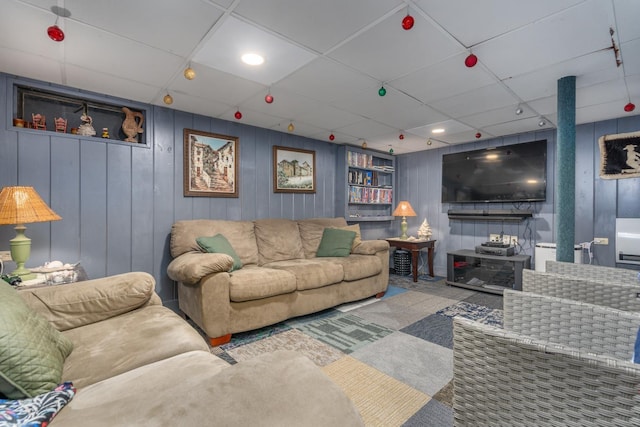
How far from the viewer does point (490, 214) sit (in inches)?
167

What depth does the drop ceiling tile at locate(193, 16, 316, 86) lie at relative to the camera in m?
1.80

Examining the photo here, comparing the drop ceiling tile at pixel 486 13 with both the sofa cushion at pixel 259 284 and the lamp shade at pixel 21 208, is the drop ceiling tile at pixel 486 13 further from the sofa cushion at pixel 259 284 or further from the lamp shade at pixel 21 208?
the lamp shade at pixel 21 208

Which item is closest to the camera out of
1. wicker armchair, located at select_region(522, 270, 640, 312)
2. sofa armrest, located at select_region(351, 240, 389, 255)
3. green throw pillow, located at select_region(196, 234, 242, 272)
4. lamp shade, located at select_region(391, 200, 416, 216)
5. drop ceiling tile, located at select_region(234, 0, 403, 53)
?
wicker armchair, located at select_region(522, 270, 640, 312)

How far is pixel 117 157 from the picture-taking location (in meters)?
2.85

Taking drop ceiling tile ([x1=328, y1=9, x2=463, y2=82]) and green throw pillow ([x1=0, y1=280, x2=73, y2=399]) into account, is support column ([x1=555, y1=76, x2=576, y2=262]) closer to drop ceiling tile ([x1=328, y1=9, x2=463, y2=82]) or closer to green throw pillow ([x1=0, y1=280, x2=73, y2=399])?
drop ceiling tile ([x1=328, y1=9, x2=463, y2=82])

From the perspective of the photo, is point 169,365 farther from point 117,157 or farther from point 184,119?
point 184,119

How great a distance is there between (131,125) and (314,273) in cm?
238

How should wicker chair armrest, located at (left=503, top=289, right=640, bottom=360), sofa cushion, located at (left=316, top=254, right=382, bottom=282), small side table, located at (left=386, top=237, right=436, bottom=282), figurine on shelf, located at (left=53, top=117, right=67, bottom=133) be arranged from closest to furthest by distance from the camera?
wicker chair armrest, located at (left=503, top=289, right=640, bottom=360), figurine on shelf, located at (left=53, top=117, right=67, bottom=133), sofa cushion, located at (left=316, top=254, right=382, bottom=282), small side table, located at (left=386, top=237, right=436, bottom=282)

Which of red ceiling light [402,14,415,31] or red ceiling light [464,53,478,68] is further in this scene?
red ceiling light [464,53,478,68]

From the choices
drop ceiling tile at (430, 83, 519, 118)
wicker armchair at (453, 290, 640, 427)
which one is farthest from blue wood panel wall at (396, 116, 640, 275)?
wicker armchair at (453, 290, 640, 427)

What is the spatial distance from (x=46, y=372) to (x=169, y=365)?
0.36m

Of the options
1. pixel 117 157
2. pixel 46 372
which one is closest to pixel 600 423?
pixel 46 372

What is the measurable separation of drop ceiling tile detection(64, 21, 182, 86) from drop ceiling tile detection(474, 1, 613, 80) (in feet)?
7.41

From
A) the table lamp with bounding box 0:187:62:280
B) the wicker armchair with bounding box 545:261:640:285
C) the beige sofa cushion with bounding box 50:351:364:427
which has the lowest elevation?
the beige sofa cushion with bounding box 50:351:364:427
